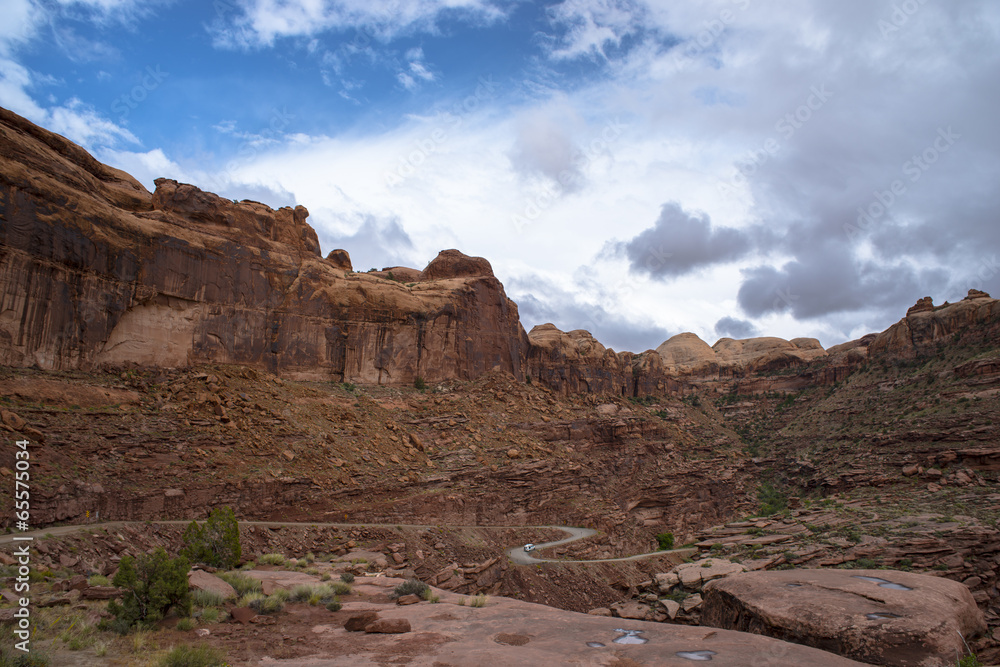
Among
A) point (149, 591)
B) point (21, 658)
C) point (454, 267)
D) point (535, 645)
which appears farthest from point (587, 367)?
point (21, 658)

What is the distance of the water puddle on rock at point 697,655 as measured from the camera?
10195 millimetres

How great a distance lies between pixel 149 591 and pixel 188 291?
92.7 feet

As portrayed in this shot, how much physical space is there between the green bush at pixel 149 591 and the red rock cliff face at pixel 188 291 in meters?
22.2

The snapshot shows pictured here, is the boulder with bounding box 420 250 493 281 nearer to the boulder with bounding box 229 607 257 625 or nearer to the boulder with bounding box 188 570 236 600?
the boulder with bounding box 188 570 236 600

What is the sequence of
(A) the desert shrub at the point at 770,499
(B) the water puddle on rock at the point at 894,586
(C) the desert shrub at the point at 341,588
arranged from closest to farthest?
(B) the water puddle on rock at the point at 894,586
(C) the desert shrub at the point at 341,588
(A) the desert shrub at the point at 770,499

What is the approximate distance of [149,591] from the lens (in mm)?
11625

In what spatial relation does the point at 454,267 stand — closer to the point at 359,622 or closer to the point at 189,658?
the point at 359,622

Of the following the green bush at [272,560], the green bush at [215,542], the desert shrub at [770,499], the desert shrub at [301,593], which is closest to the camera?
the desert shrub at [301,593]

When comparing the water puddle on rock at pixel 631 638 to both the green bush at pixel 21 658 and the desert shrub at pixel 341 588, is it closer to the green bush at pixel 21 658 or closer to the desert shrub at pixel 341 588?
the desert shrub at pixel 341 588

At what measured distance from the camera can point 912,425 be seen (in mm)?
44875

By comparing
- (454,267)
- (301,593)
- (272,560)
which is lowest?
(272,560)

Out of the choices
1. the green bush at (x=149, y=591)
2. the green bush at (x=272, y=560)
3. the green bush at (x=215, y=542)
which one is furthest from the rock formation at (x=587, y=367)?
the green bush at (x=149, y=591)

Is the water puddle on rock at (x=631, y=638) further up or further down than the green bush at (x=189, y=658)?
further down

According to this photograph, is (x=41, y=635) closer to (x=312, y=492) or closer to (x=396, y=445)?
(x=312, y=492)
